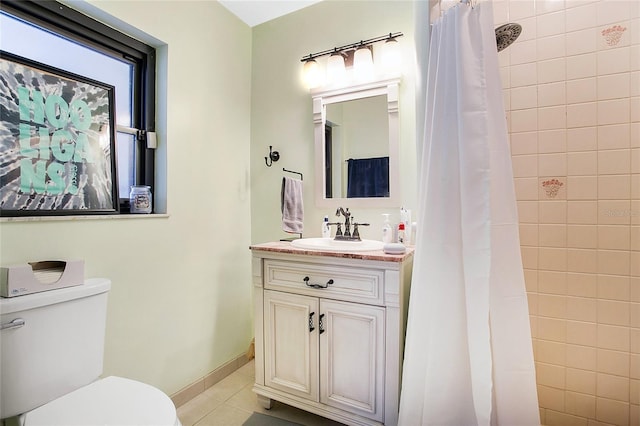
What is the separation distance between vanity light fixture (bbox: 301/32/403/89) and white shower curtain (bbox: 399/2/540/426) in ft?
2.05

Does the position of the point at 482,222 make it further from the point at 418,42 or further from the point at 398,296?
the point at 418,42

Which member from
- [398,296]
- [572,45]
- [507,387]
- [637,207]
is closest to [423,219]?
[398,296]

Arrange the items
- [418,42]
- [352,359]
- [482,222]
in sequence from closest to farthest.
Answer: [482,222] < [418,42] < [352,359]

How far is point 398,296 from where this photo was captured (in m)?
1.28

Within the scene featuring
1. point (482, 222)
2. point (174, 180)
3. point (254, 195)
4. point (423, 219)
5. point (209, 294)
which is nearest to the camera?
point (482, 222)

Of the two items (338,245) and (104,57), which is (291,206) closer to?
(338,245)

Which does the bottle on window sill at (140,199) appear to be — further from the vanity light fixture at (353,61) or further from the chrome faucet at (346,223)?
the vanity light fixture at (353,61)

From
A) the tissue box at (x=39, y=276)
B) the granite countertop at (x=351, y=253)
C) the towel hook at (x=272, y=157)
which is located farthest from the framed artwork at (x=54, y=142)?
the towel hook at (x=272, y=157)

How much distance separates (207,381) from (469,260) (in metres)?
1.69

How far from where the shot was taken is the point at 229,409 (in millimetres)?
1646

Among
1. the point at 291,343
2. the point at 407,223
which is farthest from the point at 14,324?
the point at 407,223

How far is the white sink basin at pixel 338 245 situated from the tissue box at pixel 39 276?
3.06 feet

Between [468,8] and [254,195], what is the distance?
1650 millimetres

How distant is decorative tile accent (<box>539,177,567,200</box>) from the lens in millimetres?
1366
